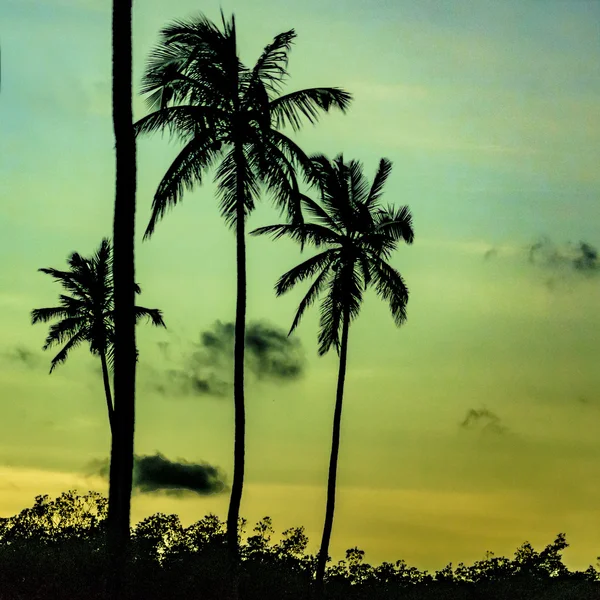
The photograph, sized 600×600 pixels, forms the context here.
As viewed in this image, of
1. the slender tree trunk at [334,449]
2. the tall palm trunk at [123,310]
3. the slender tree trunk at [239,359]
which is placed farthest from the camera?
the slender tree trunk at [334,449]

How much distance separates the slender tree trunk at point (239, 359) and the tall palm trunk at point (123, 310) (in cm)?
548

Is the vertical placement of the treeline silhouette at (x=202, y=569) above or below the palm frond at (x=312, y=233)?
below

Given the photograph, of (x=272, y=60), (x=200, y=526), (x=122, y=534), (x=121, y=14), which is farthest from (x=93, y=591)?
(x=272, y=60)

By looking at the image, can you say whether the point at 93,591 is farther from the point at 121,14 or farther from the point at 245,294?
the point at 121,14

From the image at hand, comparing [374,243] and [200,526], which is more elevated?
[374,243]

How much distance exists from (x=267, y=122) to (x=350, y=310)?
7.88m

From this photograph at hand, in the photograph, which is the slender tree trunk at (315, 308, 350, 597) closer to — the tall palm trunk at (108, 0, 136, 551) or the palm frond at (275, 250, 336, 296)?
the palm frond at (275, 250, 336, 296)

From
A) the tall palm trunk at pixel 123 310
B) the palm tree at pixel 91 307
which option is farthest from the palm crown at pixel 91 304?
the tall palm trunk at pixel 123 310

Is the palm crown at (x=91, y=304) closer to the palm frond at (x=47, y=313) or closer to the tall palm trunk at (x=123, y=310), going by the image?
the palm frond at (x=47, y=313)

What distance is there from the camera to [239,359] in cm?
2600

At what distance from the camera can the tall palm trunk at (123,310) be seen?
19688 mm

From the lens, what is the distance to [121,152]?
68.2 ft

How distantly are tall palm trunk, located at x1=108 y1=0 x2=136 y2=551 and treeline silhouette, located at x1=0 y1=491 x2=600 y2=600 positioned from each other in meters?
1.16

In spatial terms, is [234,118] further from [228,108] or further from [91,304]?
[91,304]
